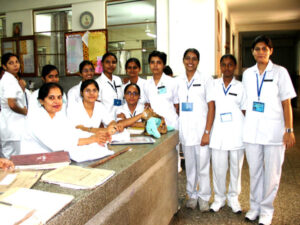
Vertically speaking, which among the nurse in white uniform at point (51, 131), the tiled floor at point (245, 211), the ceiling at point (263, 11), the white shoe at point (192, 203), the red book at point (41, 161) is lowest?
the tiled floor at point (245, 211)

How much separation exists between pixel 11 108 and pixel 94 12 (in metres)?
3.78

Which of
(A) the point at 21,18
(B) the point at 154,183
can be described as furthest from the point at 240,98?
(A) the point at 21,18

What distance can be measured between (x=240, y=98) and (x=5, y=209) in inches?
82.4

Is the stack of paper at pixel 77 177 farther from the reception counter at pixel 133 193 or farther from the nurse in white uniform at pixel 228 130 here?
the nurse in white uniform at pixel 228 130

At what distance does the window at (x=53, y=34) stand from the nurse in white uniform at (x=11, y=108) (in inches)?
138

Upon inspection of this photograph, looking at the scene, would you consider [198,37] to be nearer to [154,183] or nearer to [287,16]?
[154,183]

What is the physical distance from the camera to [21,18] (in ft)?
21.7

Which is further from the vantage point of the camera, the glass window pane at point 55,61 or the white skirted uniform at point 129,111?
the glass window pane at point 55,61

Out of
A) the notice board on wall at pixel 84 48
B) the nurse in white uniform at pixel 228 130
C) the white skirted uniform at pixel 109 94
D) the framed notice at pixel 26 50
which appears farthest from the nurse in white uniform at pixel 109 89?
the framed notice at pixel 26 50

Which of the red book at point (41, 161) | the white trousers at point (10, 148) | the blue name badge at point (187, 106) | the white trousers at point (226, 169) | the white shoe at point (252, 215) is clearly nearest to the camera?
the red book at point (41, 161)

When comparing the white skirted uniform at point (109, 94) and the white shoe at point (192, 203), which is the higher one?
the white skirted uniform at point (109, 94)

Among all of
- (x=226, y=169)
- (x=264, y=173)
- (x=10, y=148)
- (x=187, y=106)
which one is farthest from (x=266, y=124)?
(x=10, y=148)

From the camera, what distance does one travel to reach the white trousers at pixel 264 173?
2.27m

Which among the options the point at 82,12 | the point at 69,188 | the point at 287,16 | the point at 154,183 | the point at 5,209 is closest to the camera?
the point at 5,209
